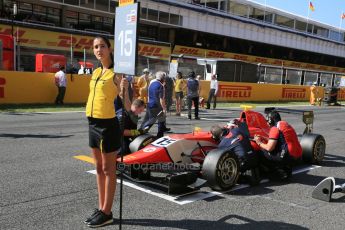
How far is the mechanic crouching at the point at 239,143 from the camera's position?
5781mm

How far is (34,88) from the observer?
51.9 ft

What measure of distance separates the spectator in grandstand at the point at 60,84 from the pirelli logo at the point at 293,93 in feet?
54.7

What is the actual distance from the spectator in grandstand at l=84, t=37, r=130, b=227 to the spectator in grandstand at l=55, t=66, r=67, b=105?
12.2 metres

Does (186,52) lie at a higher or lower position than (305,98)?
higher

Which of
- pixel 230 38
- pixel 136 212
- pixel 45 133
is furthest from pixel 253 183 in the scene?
pixel 230 38

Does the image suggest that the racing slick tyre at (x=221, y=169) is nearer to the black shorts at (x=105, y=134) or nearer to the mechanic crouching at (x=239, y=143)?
the mechanic crouching at (x=239, y=143)

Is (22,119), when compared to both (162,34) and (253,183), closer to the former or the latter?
(253,183)

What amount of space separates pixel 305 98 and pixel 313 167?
24154 mm

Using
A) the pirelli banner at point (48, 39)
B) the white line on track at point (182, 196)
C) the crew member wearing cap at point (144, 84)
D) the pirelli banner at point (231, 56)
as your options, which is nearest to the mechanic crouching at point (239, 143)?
the white line on track at point (182, 196)

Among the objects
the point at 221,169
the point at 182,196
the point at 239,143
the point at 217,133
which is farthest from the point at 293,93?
the point at 182,196

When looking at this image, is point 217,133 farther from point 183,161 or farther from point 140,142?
point 140,142

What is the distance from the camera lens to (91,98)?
154 inches

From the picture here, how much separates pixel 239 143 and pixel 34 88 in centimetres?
1190

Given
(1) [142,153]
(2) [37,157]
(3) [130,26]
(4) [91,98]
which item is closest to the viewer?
(3) [130,26]
